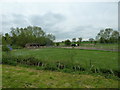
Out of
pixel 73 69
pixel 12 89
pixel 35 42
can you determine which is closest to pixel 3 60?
pixel 12 89

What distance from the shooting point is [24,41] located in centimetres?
3036

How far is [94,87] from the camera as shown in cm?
277

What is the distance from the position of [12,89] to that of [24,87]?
1.11ft

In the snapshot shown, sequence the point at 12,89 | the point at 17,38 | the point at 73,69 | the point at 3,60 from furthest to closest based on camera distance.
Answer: the point at 17,38 → the point at 3,60 → the point at 73,69 → the point at 12,89

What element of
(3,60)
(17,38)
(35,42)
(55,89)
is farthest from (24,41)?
(55,89)

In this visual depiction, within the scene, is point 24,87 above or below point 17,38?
below

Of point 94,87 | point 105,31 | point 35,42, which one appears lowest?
point 94,87

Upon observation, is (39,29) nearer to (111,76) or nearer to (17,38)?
(17,38)

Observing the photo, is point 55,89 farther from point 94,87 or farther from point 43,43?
point 43,43

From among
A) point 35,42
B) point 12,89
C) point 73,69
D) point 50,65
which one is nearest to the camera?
point 12,89

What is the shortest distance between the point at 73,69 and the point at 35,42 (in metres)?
34.8

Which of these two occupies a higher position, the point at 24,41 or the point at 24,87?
the point at 24,41

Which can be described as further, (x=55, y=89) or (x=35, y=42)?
(x=35, y=42)

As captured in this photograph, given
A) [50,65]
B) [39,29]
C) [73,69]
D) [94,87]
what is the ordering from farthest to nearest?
[39,29], [50,65], [73,69], [94,87]
